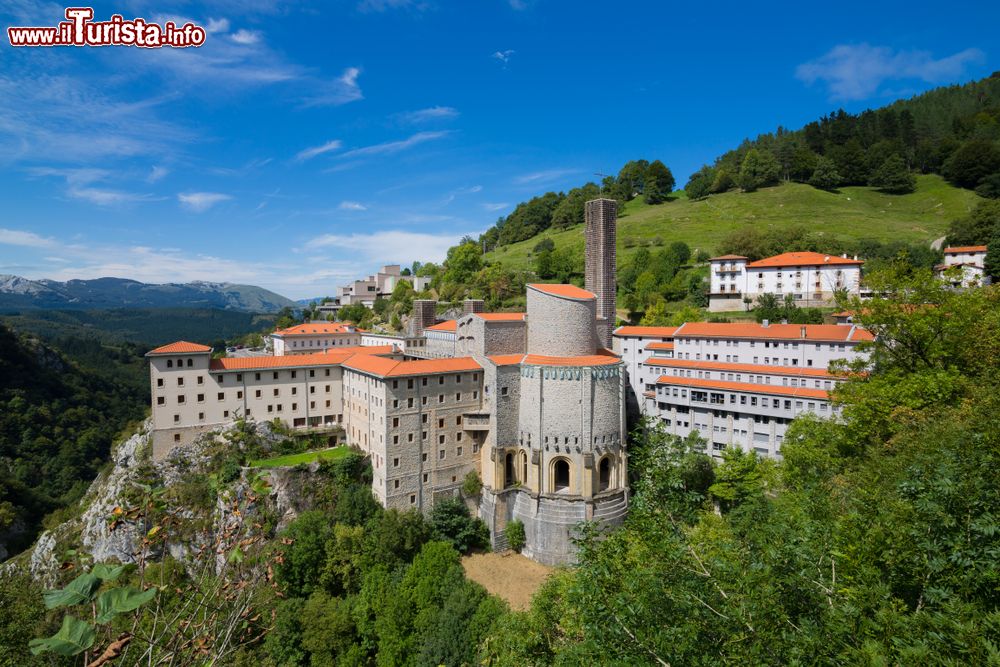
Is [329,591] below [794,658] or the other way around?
below

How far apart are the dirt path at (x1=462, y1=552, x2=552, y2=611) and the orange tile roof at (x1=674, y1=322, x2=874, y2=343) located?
2551cm

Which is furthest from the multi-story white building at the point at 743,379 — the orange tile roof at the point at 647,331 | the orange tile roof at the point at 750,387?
the orange tile roof at the point at 647,331

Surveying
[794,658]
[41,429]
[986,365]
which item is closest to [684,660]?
[794,658]

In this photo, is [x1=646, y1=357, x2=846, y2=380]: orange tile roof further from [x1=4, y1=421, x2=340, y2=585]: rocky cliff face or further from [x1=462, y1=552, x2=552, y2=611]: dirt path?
[x1=4, y1=421, x2=340, y2=585]: rocky cliff face

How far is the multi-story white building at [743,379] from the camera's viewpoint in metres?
39.4

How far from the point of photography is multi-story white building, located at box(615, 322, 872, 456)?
1553 inches

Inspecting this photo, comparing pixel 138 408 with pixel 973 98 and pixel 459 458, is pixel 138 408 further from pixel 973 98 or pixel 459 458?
pixel 973 98

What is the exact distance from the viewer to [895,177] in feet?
330

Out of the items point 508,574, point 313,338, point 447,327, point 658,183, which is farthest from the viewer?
point 658,183

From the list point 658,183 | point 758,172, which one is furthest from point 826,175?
point 658,183

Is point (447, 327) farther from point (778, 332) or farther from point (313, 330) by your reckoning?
point (778, 332)

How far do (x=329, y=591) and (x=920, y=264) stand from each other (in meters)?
76.8

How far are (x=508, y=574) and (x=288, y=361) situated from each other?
26532 mm

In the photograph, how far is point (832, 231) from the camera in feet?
284
